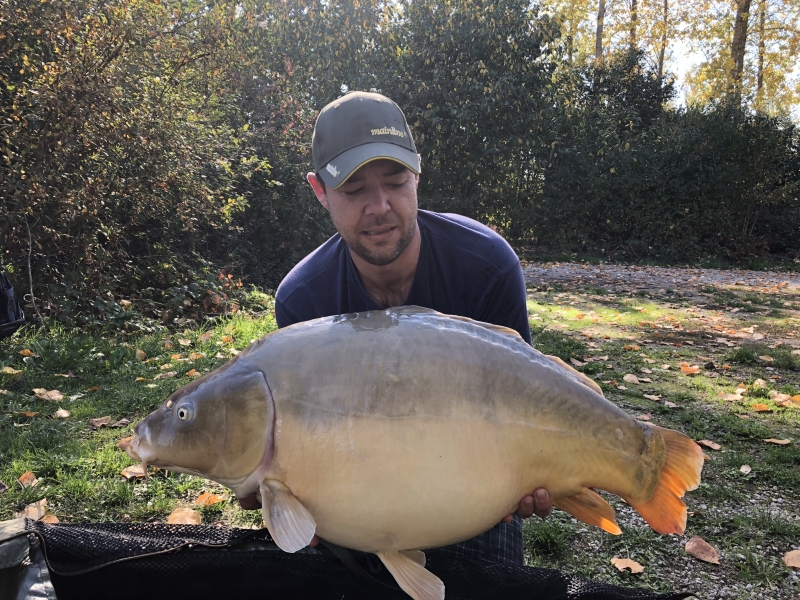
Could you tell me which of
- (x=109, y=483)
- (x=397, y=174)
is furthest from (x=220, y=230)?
(x=397, y=174)

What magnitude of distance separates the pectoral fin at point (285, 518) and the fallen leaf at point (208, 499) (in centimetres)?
105

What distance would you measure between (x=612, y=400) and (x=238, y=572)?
6.98 feet

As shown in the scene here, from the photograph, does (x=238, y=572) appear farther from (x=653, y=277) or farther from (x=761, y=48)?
(x=761, y=48)

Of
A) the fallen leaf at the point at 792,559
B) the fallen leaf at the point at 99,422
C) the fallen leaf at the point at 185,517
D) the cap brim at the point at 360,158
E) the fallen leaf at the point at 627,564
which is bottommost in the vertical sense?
the fallen leaf at the point at 627,564

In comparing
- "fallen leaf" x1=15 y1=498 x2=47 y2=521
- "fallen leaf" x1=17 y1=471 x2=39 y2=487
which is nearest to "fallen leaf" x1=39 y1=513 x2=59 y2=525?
"fallen leaf" x1=15 y1=498 x2=47 y2=521

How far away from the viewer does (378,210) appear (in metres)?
1.67

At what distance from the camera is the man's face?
5.48 feet

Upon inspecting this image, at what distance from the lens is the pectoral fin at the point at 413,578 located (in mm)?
1125

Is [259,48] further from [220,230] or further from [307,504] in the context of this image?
[307,504]

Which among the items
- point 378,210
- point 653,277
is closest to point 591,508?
point 378,210

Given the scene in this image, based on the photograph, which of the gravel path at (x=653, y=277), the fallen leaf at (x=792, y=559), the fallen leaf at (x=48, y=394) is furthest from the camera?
the gravel path at (x=653, y=277)

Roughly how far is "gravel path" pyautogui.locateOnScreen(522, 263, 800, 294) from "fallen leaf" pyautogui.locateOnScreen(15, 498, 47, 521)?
609 cm

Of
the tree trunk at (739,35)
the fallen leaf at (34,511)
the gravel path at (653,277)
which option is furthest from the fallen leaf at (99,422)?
the tree trunk at (739,35)

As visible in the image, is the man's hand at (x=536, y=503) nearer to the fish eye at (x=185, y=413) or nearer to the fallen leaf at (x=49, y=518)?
the fish eye at (x=185, y=413)
